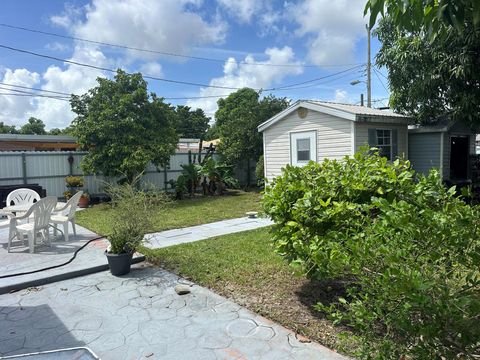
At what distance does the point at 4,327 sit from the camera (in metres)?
3.56

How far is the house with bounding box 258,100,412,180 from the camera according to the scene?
10.6 meters

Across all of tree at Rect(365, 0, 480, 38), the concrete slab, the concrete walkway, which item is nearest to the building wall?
the concrete walkway

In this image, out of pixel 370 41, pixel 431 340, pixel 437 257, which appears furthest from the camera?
pixel 370 41

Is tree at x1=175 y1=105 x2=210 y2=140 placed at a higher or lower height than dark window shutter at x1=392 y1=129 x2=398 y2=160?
higher

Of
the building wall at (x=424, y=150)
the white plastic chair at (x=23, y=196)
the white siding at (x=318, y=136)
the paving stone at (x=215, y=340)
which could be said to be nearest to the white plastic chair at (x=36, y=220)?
the white plastic chair at (x=23, y=196)

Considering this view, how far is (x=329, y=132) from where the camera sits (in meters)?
11.2

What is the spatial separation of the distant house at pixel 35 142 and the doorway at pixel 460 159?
17381 millimetres

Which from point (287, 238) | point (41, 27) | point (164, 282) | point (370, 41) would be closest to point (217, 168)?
point (41, 27)

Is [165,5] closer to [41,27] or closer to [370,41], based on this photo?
[41,27]

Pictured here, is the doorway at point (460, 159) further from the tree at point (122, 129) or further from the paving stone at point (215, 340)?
the paving stone at point (215, 340)

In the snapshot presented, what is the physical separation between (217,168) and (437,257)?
1313cm

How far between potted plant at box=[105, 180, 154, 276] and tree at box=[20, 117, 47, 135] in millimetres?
56656

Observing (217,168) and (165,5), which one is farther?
(217,168)

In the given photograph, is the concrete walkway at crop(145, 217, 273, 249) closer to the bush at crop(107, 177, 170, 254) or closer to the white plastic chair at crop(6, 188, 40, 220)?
the bush at crop(107, 177, 170, 254)
